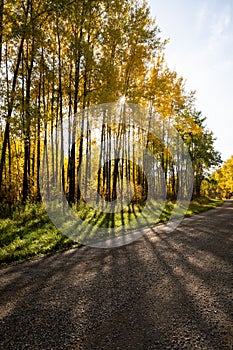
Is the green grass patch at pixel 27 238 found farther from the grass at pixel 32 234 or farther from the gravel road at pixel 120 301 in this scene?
the gravel road at pixel 120 301

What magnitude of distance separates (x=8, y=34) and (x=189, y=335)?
1015 cm

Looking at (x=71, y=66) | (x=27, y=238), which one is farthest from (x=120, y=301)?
(x=71, y=66)

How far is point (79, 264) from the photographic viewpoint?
4.73 meters

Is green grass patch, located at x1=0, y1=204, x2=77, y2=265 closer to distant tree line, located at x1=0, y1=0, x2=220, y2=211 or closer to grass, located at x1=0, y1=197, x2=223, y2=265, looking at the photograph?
grass, located at x1=0, y1=197, x2=223, y2=265

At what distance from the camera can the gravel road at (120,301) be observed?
2291mm

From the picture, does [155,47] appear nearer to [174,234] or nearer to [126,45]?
[126,45]

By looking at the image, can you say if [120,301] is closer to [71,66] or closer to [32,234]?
[32,234]

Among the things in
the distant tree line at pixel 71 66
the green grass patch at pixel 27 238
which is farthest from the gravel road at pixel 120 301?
the distant tree line at pixel 71 66

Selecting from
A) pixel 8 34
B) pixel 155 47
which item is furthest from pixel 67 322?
pixel 155 47

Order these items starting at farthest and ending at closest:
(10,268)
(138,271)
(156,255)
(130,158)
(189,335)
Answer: (130,158) < (156,255) < (10,268) < (138,271) < (189,335)

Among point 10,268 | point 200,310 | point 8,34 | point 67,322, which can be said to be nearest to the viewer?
point 67,322

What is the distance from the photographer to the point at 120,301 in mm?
3072

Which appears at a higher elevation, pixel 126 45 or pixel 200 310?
pixel 126 45

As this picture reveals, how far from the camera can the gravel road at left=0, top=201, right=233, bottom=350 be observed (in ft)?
7.52
